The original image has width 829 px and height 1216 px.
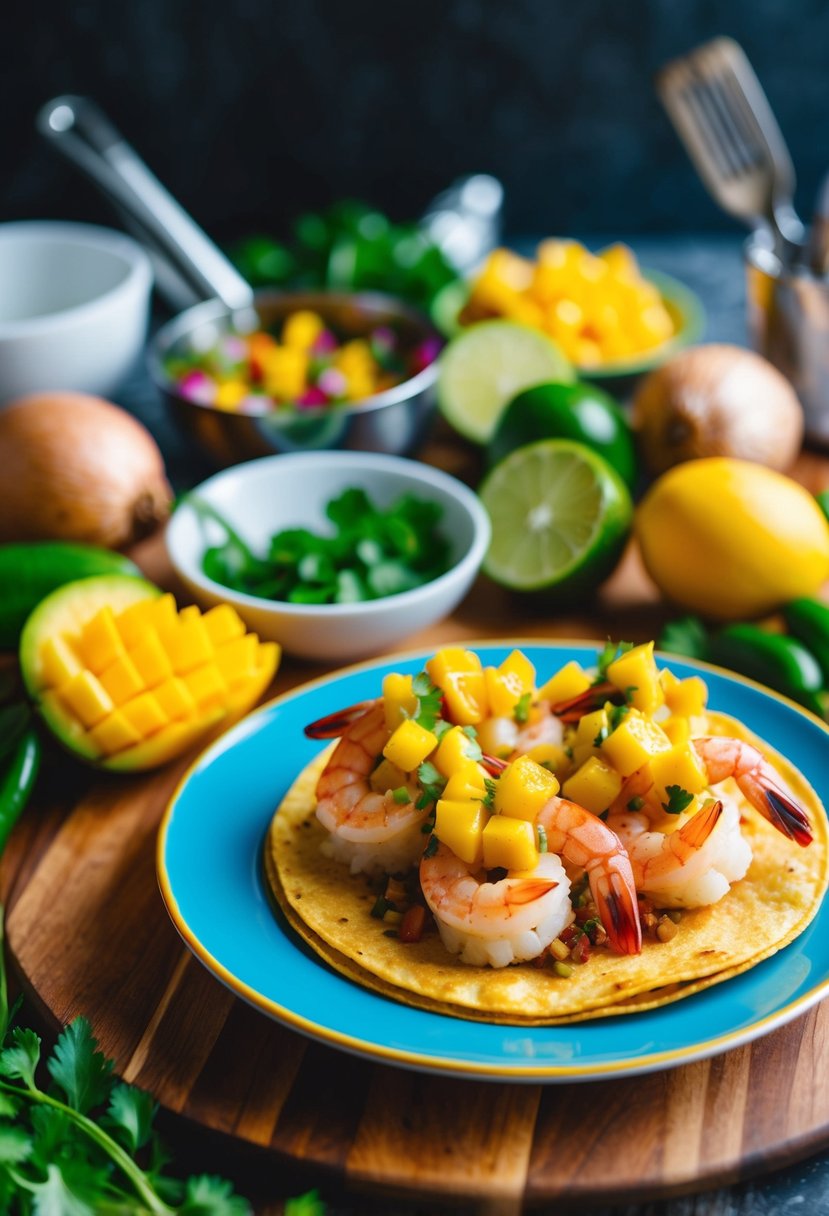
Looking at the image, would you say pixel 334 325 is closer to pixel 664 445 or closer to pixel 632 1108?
pixel 664 445

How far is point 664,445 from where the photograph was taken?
3.17m

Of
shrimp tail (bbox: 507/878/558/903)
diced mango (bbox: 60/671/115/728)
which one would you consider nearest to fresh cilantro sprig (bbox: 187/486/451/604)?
diced mango (bbox: 60/671/115/728)

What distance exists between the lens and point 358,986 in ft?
5.78

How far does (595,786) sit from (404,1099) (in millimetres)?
515

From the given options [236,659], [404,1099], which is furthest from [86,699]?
[404,1099]

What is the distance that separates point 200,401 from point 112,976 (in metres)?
1.73

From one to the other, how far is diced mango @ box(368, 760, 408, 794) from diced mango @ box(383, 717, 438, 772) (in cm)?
6

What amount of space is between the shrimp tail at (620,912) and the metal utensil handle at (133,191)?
7.95 ft

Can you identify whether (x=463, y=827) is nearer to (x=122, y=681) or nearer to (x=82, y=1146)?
(x=82, y=1146)

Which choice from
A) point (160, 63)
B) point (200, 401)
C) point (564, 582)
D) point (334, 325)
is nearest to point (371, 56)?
point (160, 63)

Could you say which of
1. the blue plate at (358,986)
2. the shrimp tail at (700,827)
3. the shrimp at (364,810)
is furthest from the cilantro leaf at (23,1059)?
the shrimp tail at (700,827)

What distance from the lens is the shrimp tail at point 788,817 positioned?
1822 mm

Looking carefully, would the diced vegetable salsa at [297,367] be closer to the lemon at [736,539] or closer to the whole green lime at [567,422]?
the whole green lime at [567,422]

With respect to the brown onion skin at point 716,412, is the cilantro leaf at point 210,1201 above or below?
above
